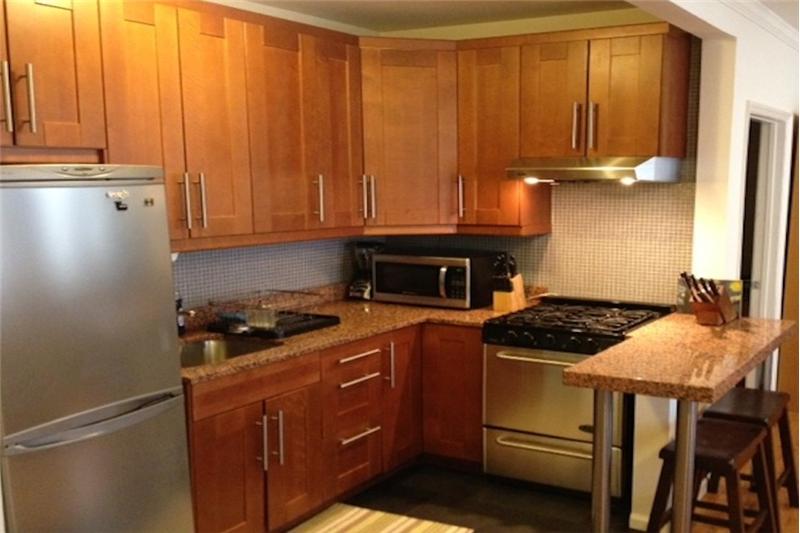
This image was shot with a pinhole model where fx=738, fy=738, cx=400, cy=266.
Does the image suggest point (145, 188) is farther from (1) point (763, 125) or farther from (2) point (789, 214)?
(2) point (789, 214)

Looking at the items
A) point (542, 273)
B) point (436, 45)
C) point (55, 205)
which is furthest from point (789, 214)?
point (55, 205)

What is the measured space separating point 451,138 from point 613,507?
6.77ft

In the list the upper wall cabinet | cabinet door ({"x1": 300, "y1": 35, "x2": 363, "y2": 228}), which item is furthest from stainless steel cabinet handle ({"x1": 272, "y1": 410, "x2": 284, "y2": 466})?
the upper wall cabinet

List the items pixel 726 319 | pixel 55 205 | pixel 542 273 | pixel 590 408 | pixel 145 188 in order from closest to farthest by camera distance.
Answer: pixel 55 205 < pixel 145 188 < pixel 726 319 < pixel 590 408 < pixel 542 273

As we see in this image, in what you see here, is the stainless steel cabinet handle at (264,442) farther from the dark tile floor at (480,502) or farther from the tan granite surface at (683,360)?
the tan granite surface at (683,360)

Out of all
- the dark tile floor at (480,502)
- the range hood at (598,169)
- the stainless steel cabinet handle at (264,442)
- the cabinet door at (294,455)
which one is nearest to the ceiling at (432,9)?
the range hood at (598,169)

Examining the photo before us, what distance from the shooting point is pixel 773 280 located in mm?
4414

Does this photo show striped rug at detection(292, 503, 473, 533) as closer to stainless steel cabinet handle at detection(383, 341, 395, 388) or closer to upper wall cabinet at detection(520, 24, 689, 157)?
stainless steel cabinet handle at detection(383, 341, 395, 388)

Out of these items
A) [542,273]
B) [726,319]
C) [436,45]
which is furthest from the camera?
[542,273]

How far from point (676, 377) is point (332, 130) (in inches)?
84.2

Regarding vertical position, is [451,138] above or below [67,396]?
above

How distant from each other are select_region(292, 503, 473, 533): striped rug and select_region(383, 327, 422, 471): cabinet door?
315 millimetres

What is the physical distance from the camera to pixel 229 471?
2.87 m

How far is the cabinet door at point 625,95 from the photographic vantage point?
3.51 metres
